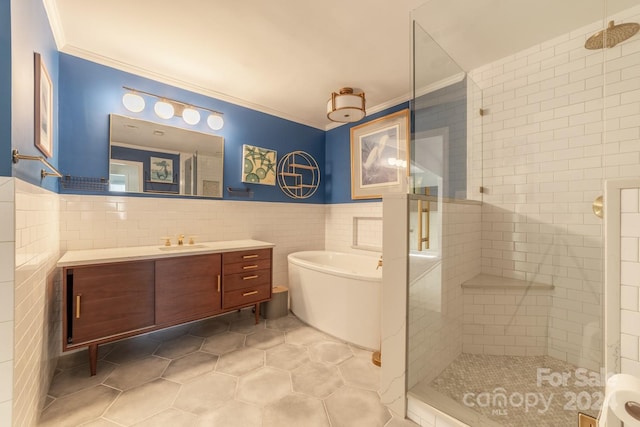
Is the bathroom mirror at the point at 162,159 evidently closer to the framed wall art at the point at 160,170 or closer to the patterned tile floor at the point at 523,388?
the framed wall art at the point at 160,170

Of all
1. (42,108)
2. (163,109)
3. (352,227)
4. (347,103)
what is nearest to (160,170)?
(163,109)

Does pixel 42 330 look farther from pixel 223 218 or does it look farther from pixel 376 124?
pixel 376 124

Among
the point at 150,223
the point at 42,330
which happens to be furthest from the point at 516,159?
the point at 42,330

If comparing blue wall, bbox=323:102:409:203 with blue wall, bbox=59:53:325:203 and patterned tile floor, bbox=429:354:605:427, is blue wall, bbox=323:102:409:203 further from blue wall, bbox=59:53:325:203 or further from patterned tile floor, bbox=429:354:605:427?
patterned tile floor, bbox=429:354:605:427

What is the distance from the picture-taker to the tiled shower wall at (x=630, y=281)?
807mm

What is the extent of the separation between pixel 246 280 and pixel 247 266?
140 mm

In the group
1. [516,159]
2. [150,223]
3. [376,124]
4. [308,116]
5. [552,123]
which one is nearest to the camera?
[552,123]

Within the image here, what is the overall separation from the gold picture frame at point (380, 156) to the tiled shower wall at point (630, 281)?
7.03ft

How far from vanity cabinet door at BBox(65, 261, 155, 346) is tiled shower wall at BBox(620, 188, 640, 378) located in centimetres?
263

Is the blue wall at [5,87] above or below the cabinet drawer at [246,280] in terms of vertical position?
above

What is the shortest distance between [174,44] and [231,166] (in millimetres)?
1285

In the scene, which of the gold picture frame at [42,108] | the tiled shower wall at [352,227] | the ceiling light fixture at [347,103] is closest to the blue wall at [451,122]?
the ceiling light fixture at [347,103]

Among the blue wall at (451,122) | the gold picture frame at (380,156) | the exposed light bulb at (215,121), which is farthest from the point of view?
the gold picture frame at (380,156)

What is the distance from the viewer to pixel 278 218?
3.44 metres
